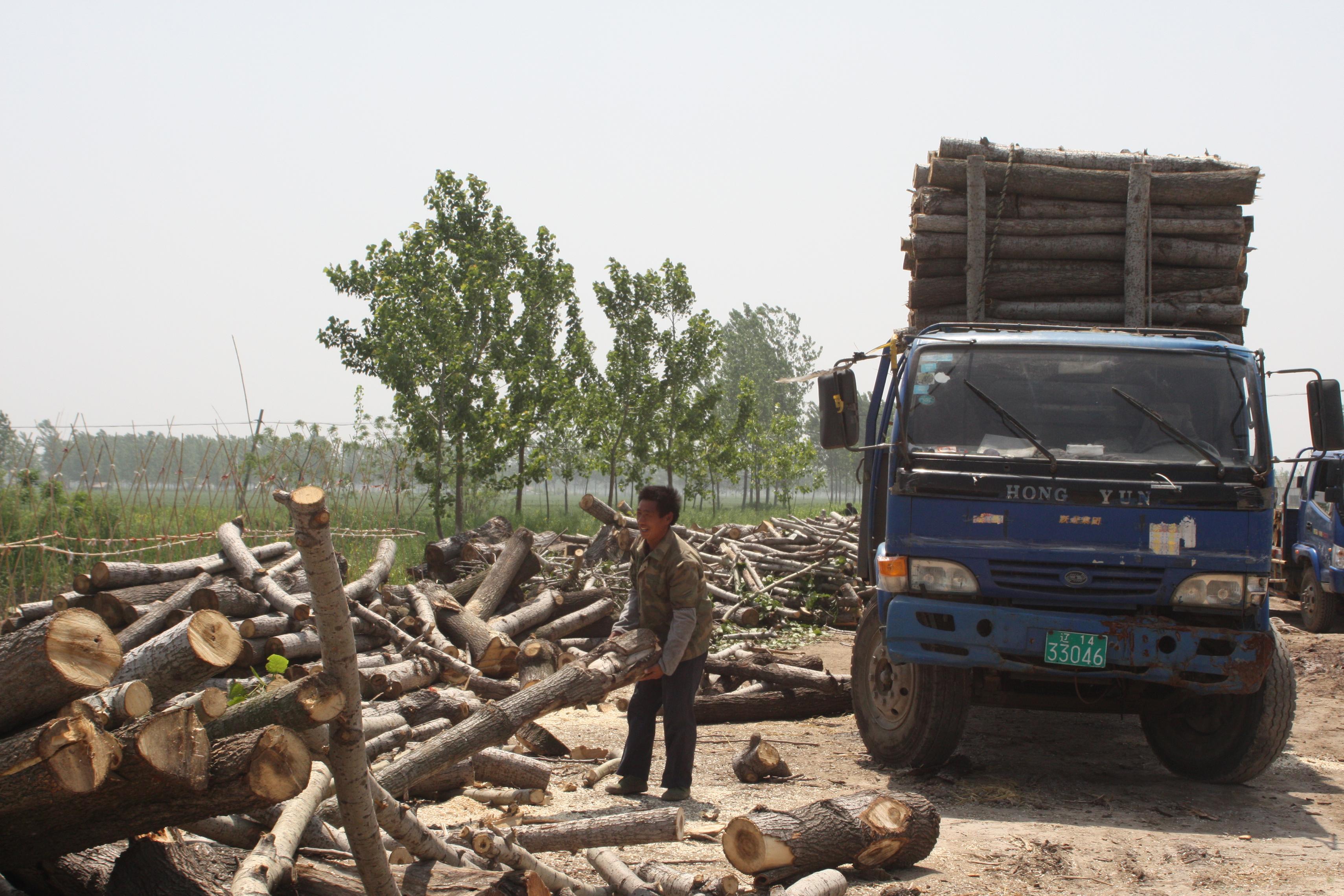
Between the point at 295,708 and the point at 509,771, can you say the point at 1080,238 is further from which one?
the point at 295,708

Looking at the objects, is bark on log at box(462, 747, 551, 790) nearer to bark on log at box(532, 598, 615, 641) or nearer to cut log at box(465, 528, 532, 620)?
bark on log at box(532, 598, 615, 641)

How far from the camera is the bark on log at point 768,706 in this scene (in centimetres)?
826

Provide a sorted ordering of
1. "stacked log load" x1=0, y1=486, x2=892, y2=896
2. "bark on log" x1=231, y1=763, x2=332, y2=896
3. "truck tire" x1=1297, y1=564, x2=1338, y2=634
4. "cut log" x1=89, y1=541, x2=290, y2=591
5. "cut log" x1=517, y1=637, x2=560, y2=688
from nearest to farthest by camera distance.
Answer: "stacked log load" x1=0, y1=486, x2=892, y2=896 < "bark on log" x1=231, y1=763, x2=332, y2=896 < "cut log" x1=89, y1=541, x2=290, y2=591 < "cut log" x1=517, y1=637, x2=560, y2=688 < "truck tire" x1=1297, y1=564, x2=1338, y2=634

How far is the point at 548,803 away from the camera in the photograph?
5.79m

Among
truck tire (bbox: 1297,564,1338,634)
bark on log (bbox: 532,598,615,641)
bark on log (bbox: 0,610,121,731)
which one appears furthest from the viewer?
truck tire (bbox: 1297,564,1338,634)

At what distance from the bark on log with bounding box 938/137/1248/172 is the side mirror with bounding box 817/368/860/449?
2664 mm

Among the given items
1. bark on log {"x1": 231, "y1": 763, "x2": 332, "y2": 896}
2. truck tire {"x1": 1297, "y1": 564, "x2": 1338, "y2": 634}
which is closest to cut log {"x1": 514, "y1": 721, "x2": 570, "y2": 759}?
bark on log {"x1": 231, "y1": 763, "x2": 332, "y2": 896}

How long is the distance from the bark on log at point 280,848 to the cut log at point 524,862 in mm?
702

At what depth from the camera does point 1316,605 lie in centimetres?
1385

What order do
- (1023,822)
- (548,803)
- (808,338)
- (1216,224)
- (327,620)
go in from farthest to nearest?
(808,338)
(1216,224)
(548,803)
(1023,822)
(327,620)

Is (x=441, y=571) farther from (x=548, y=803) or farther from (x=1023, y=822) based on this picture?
(x=1023, y=822)

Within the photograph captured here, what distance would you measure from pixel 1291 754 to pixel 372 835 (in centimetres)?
704

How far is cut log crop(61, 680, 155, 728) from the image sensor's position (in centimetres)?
334

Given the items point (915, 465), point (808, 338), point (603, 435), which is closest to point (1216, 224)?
point (915, 465)
